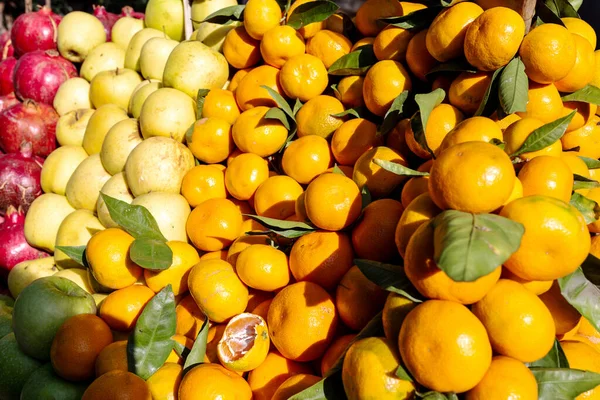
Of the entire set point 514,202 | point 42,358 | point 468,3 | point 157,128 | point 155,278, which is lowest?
point 42,358

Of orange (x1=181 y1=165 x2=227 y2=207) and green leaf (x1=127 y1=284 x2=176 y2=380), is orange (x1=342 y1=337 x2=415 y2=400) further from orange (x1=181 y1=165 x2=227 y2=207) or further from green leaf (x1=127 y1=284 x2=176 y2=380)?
orange (x1=181 y1=165 x2=227 y2=207)

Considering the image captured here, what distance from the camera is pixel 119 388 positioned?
120cm

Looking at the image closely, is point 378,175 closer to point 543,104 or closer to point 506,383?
point 543,104

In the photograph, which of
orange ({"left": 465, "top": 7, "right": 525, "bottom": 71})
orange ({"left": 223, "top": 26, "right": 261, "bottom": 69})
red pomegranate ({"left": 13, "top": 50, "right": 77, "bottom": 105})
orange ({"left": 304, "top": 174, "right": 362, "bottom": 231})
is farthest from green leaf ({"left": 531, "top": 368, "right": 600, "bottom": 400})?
red pomegranate ({"left": 13, "top": 50, "right": 77, "bottom": 105})

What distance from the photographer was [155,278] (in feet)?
5.48

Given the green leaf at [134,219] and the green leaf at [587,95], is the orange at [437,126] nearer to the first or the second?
the green leaf at [587,95]

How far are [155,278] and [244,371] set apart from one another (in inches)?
21.2

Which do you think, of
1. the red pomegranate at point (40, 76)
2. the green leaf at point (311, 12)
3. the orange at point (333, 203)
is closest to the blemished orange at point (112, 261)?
the orange at point (333, 203)

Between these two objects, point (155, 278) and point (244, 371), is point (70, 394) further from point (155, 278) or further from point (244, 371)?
point (244, 371)

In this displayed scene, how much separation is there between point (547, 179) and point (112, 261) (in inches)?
58.2

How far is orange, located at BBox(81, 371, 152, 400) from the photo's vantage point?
3.90 ft

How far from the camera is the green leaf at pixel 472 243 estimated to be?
78 cm

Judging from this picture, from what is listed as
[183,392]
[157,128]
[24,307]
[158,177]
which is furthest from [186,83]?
[183,392]

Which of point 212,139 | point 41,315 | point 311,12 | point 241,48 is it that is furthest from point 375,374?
point 241,48
